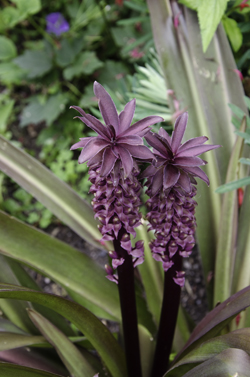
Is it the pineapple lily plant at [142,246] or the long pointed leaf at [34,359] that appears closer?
the pineapple lily plant at [142,246]

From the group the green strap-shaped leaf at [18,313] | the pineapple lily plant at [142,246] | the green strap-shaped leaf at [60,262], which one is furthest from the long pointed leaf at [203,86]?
the green strap-shaped leaf at [18,313]

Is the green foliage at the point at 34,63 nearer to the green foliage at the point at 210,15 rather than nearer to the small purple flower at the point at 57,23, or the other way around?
→ the small purple flower at the point at 57,23

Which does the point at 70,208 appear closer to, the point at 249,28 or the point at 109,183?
the point at 109,183

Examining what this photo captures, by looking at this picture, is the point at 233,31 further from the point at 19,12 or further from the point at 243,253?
the point at 19,12

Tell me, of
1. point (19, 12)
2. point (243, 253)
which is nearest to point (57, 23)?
point (19, 12)

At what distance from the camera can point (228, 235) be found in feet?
2.89

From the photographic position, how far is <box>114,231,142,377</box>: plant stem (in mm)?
634

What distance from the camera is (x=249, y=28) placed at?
120cm

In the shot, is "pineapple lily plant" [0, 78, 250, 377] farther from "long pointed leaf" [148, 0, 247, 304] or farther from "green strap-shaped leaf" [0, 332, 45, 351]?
"long pointed leaf" [148, 0, 247, 304]

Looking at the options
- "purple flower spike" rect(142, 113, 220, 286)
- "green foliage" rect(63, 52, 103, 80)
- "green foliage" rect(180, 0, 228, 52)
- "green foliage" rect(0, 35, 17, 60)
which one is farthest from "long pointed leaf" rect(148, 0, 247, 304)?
"green foliage" rect(0, 35, 17, 60)

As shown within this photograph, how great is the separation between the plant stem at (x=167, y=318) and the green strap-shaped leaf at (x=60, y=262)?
0.53ft

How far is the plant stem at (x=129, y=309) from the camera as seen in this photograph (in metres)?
0.63

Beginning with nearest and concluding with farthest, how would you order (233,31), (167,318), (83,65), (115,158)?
(115,158) → (167,318) → (233,31) → (83,65)

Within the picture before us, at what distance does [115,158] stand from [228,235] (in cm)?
51
